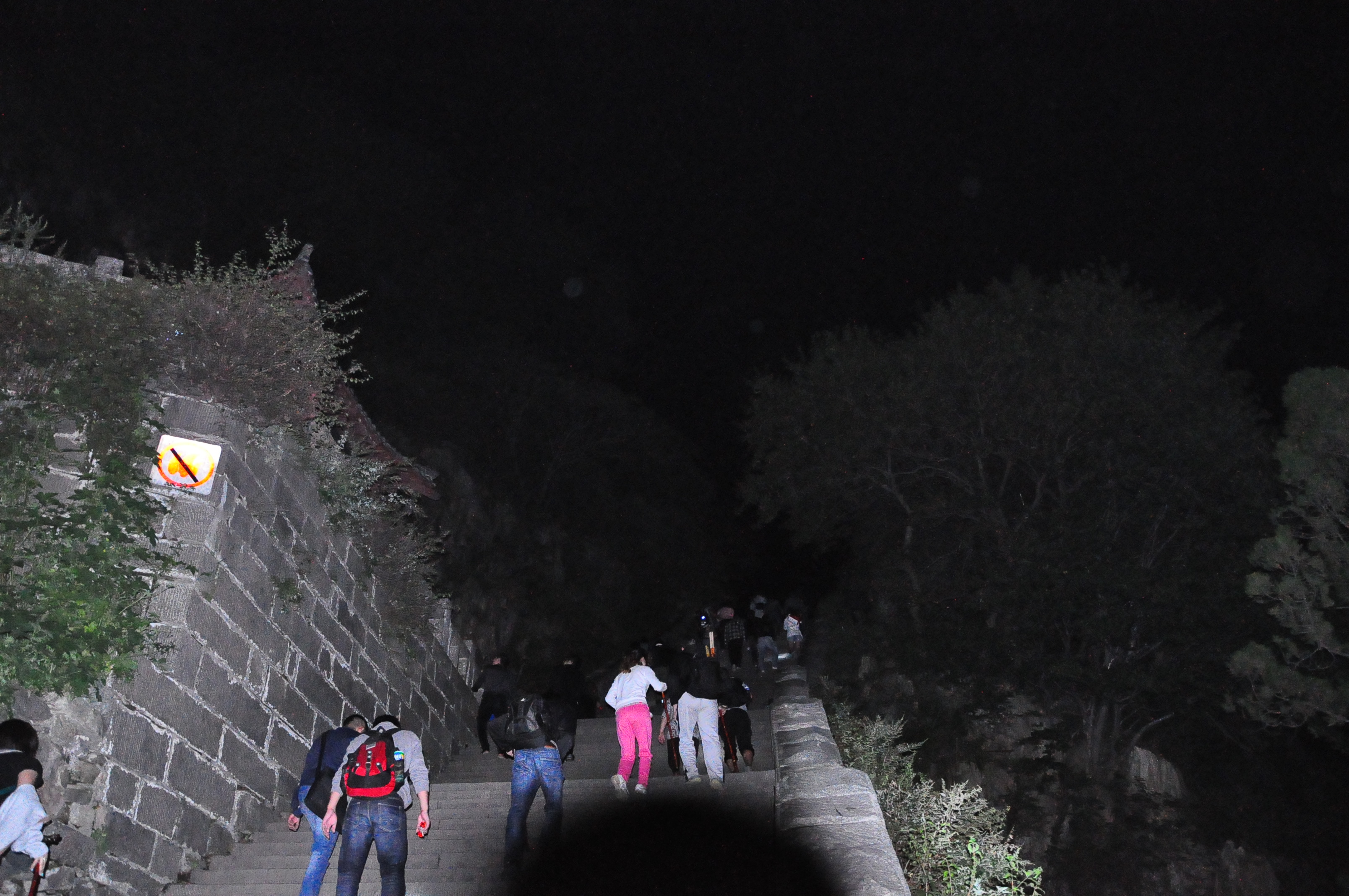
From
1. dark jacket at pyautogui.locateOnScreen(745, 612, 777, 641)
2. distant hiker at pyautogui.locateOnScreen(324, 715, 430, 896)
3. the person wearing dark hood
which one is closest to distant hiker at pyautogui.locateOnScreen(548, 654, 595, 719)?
the person wearing dark hood

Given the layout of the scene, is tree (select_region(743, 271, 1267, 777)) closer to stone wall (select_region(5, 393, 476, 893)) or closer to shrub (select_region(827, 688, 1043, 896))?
shrub (select_region(827, 688, 1043, 896))

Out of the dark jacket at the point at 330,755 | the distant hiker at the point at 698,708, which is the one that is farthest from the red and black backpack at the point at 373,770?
the distant hiker at the point at 698,708

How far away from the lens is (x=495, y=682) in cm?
1193

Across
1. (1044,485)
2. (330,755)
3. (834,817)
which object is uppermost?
(1044,485)

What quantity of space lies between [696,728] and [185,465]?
526 centimetres

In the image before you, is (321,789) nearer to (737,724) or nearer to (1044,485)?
(737,724)

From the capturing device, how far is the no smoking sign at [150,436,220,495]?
8719 mm

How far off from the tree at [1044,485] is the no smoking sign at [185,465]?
1686 centimetres

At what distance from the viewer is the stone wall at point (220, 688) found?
7148 millimetres

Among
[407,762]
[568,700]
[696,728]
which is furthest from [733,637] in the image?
[407,762]

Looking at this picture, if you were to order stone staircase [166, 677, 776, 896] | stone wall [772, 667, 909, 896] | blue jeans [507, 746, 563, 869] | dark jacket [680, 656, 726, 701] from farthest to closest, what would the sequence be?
dark jacket [680, 656, 726, 701], blue jeans [507, 746, 563, 869], stone staircase [166, 677, 776, 896], stone wall [772, 667, 909, 896]

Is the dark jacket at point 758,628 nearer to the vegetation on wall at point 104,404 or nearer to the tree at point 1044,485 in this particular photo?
the tree at point 1044,485

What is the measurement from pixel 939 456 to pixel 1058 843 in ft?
28.7

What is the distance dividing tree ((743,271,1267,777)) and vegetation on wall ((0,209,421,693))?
16120 mm
